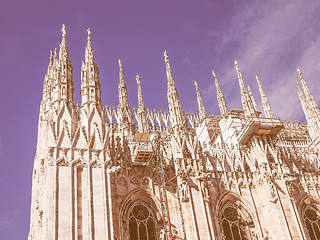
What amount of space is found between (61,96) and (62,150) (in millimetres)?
4776

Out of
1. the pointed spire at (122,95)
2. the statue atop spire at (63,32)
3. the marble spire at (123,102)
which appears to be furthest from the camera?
the pointed spire at (122,95)

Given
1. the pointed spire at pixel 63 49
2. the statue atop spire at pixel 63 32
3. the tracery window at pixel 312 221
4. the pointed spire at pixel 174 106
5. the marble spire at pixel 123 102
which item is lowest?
the tracery window at pixel 312 221

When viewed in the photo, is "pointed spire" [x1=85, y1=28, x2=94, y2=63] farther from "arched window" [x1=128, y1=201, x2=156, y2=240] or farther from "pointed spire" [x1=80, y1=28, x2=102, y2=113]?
"arched window" [x1=128, y1=201, x2=156, y2=240]

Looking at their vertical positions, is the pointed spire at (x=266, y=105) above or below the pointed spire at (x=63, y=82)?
above

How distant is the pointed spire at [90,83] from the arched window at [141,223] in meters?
7.60

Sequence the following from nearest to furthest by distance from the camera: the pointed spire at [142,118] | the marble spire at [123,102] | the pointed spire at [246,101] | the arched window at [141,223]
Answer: the arched window at [141,223] → the pointed spire at [246,101] → the marble spire at [123,102] → the pointed spire at [142,118]

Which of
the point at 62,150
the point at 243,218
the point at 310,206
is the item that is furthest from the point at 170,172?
the point at 310,206

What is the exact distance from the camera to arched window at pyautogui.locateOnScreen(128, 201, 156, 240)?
28.4 meters

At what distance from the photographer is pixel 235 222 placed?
1231 inches

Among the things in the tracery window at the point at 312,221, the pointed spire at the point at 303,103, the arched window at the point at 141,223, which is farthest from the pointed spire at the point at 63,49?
the pointed spire at the point at 303,103

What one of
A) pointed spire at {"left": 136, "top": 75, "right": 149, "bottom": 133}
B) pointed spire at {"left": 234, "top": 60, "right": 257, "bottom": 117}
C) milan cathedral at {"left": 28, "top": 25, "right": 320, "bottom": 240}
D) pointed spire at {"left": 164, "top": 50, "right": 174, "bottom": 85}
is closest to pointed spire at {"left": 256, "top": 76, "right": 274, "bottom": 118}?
pointed spire at {"left": 234, "top": 60, "right": 257, "bottom": 117}

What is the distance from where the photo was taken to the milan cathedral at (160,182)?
83.5 feet

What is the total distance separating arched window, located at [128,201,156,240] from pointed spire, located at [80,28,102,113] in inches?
299

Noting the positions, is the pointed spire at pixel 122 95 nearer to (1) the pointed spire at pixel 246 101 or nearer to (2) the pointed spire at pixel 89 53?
(1) the pointed spire at pixel 246 101
